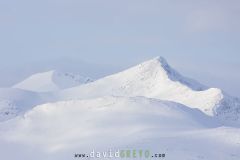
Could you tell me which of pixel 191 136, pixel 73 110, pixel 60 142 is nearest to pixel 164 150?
pixel 191 136

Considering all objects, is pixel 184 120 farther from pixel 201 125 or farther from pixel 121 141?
pixel 121 141

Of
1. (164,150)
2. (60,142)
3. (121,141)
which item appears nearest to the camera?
(164,150)

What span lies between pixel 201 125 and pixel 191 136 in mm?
20884

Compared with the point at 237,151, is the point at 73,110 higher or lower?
higher

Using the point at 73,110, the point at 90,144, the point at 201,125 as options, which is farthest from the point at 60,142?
the point at 201,125

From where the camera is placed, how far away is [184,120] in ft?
435

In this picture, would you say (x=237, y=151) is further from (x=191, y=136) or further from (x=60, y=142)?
(x=60, y=142)

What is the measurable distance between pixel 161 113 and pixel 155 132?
15880 millimetres

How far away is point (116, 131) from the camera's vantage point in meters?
124

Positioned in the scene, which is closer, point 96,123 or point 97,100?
point 96,123

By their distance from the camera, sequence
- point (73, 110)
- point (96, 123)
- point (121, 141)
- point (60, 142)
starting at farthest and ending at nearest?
1. point (73, 110)
2. point (96, 123)
3. point (60, 142)
4. point (121, 141)

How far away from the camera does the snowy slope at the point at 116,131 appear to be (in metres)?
109

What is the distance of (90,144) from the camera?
116125mm

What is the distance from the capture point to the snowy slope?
109m
